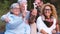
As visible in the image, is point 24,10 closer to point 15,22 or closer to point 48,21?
point 15,22

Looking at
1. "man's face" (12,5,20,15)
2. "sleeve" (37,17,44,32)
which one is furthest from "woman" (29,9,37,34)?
"man's face" (12,5,20,15)

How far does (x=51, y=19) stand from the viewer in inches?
131

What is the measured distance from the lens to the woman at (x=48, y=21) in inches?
128

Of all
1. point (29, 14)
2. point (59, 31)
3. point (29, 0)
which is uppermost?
point (29, 0)

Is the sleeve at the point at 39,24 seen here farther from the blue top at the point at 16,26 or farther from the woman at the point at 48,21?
the blue top at the point at 16,26

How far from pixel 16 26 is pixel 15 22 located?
6 cm

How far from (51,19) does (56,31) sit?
0.61 ft

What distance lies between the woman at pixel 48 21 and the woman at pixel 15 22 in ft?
0.64

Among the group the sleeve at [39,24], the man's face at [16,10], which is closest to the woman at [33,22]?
the sleeve at [39,24]

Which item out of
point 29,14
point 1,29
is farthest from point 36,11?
point 1,29

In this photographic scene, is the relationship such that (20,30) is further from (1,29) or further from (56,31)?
(56,31)

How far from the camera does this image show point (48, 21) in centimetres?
331

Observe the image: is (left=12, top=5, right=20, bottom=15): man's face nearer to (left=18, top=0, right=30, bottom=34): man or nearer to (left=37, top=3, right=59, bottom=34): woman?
(left=18, top=0, right=30, bottom=34): man

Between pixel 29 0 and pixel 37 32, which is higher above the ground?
pixel 29 0
